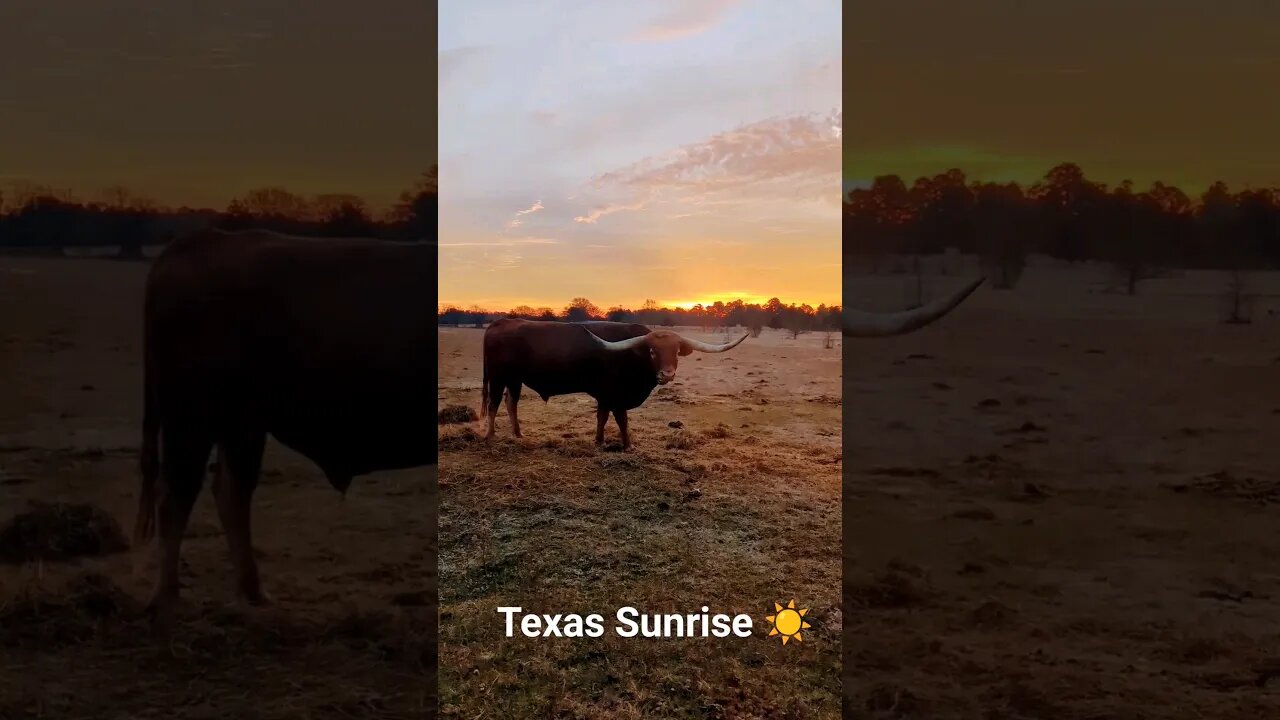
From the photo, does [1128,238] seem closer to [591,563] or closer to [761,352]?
[761,352]

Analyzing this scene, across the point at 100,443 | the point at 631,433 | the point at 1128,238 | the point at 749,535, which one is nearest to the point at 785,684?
the point at 749,535

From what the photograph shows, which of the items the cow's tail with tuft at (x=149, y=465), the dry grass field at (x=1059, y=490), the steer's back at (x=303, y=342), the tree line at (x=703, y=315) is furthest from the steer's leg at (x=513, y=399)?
the dry grass field at (x=1059, y=490)

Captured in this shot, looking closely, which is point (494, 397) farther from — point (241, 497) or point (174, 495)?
point (174, 495)

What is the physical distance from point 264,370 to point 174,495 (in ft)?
1.97

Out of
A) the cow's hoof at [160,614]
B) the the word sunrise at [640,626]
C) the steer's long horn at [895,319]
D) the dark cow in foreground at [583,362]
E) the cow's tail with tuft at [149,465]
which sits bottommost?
the the word sunrise at [640,626]

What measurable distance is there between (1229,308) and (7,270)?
5410 millimetres

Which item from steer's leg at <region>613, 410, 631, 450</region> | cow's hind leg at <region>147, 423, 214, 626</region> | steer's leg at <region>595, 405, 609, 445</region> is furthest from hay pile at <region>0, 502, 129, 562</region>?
steer's leg at <region>613, 410, 631, 450</region>

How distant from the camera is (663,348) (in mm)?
3820

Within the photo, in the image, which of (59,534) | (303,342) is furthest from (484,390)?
(59,534)

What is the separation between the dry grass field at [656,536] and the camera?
3059 mm

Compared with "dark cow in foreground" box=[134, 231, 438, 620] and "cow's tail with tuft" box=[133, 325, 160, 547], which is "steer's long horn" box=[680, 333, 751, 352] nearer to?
"dark cow in foreground" box=[134, 231, 438, 620]

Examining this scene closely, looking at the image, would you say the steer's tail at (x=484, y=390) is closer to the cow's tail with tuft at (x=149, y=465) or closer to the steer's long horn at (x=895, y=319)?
the cow's tail with tuft at (x=149, y=465)

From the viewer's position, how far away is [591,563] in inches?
137

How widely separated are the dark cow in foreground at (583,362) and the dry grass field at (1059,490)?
0.98m
